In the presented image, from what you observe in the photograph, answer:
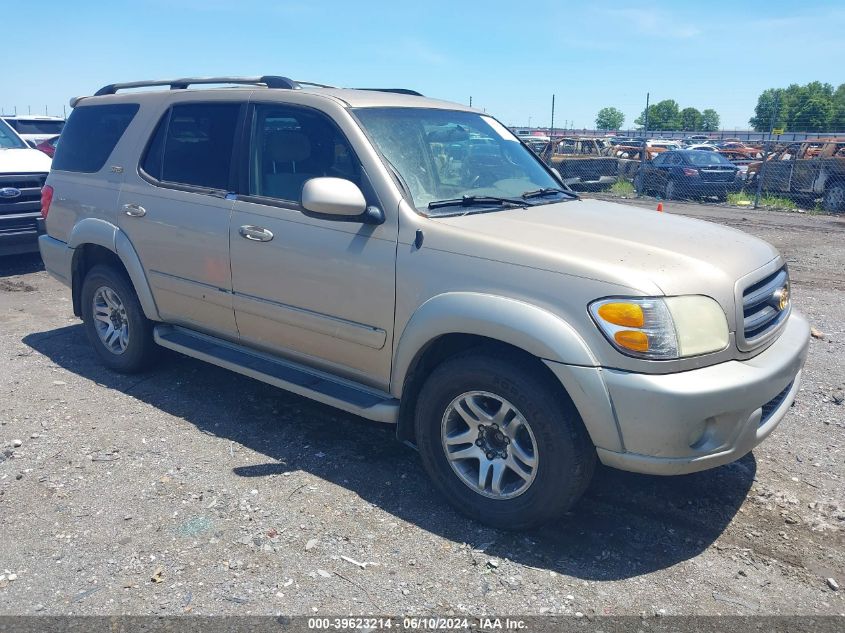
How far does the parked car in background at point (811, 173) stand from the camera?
1611cm

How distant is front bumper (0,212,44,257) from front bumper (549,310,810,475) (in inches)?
298

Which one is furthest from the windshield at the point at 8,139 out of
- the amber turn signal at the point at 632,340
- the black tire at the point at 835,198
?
the black tire at the point at 835,198

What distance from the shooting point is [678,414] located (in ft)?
9.52

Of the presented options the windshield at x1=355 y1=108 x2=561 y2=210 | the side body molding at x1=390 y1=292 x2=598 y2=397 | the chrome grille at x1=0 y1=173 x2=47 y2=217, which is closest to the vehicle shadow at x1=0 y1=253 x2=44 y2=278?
the chrome grille at x1=0 y1=173 x2=47 y2=217

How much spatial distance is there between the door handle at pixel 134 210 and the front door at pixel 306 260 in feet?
3.09

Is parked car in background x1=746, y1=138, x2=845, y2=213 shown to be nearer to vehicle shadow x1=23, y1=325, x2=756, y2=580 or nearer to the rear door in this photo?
vehicle shadow x1=23, y1=325, x2=756, y2=580

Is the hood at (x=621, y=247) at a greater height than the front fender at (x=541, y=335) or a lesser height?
greater

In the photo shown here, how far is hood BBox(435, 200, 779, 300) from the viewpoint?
3.07 metres

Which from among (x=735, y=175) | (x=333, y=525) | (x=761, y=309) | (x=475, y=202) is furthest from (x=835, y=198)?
(x=333, y=525)

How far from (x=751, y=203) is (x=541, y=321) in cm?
1720

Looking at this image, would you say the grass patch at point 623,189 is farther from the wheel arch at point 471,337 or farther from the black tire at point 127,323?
the wheel arch at point 471,337

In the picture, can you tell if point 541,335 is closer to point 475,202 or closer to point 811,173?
point 475,202

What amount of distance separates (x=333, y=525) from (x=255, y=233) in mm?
1706

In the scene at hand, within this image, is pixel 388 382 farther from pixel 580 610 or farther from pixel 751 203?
pixel 751 203
